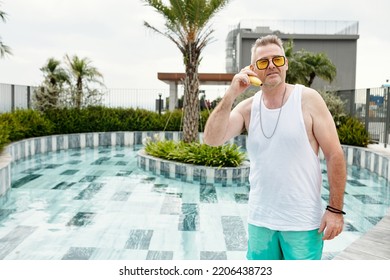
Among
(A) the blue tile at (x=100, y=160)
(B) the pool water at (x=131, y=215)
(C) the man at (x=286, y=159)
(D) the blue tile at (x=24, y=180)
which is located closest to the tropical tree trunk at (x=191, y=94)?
(B) the pool water at (x=131, y=215)

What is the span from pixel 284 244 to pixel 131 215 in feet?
13.6

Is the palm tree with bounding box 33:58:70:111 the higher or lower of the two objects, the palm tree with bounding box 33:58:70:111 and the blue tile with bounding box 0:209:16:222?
the higher

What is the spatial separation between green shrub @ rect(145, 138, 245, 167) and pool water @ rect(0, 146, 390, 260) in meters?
0.67

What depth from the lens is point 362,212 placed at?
6.25 metres

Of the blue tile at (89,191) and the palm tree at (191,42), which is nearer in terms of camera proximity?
the blue tile at (89,191)

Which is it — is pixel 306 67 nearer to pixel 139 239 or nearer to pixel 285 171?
pixel 139 239

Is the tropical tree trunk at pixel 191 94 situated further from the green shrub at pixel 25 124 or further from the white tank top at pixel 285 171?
the white tank top at pixel 285 171

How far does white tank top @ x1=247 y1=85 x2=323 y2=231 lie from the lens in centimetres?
187

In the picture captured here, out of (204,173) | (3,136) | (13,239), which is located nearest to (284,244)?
(13,239)

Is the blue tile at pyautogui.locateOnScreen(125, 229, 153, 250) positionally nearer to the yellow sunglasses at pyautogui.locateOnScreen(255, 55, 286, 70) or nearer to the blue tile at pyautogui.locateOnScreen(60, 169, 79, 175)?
the yellow sunglasses at pyautogui.locateOnScreen(255, 55, 286, 70)

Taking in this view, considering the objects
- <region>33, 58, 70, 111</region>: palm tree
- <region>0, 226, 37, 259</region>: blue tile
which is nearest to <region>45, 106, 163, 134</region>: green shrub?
<region>33, 58, 70, 111</region>: palm tree

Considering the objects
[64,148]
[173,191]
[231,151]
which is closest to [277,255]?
[173,191]

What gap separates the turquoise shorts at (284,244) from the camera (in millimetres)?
1964

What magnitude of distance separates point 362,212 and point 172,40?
21.6 ft
